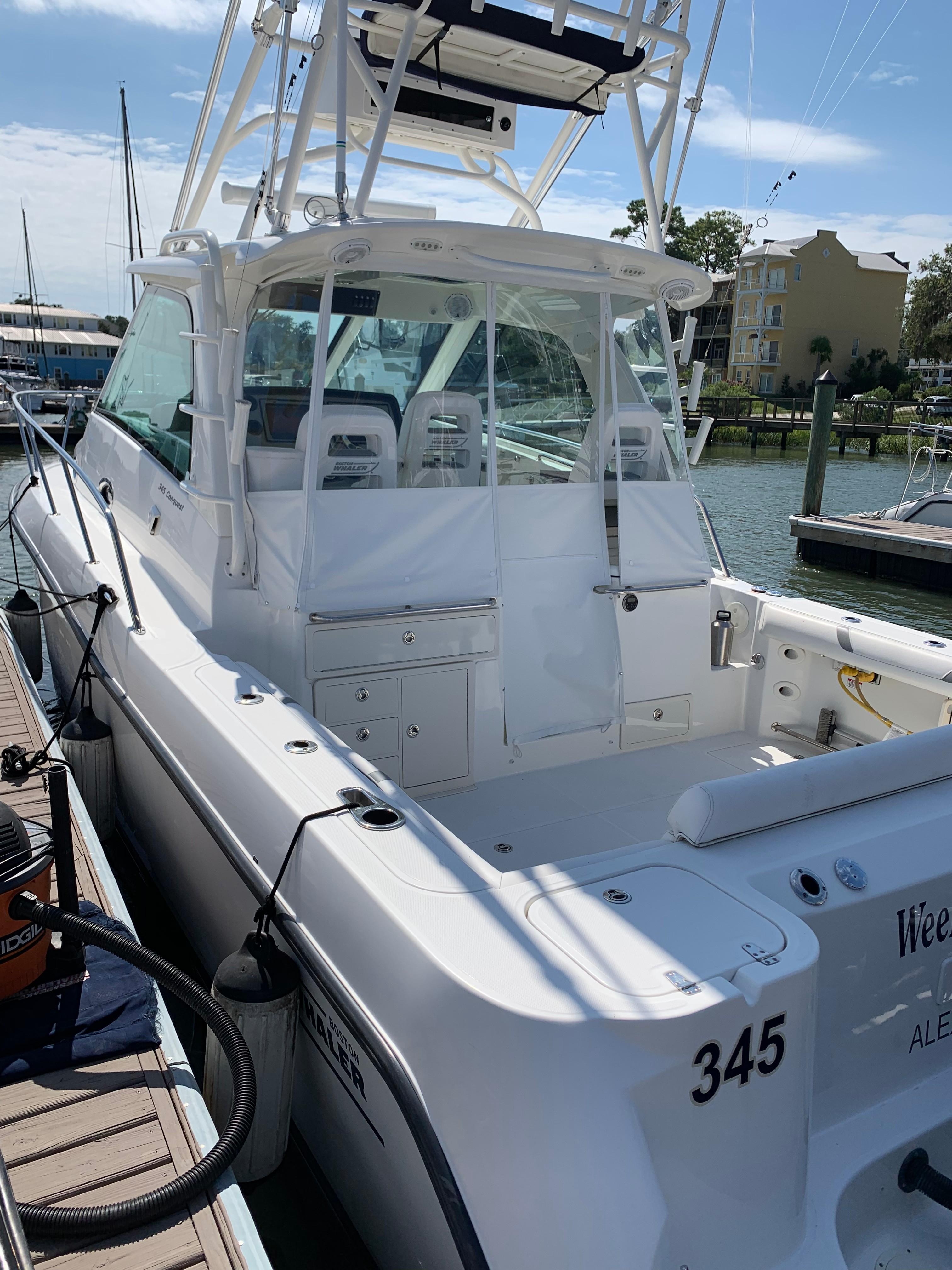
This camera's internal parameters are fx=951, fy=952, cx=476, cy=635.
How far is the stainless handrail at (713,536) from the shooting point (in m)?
4.40

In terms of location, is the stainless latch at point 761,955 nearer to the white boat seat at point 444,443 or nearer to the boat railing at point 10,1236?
the boat railing at point 10,1236

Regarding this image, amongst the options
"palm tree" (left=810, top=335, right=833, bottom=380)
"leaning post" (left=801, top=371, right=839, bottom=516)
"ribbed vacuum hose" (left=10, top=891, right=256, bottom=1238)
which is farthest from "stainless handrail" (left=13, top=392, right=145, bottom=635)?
"palm tree" (left=810, top=335, right=833, bottom=380)

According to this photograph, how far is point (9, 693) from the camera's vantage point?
16.3 ft

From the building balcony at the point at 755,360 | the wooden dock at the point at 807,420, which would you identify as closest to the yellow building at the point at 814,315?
the building balcony at the point at 755,360

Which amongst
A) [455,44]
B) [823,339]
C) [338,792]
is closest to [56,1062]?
[338,792]

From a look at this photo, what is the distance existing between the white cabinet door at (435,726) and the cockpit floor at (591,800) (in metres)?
0.12

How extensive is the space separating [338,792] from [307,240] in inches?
79.1

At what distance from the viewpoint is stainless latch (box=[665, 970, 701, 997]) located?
180 cm

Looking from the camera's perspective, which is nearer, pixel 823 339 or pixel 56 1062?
pixel 56 1062

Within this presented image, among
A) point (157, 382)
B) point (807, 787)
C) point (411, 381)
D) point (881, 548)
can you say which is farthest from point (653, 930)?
point (881, 548)

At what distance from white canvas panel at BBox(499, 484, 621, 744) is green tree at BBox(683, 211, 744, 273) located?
51.0 m

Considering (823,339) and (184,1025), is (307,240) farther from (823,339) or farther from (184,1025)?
(823,339)

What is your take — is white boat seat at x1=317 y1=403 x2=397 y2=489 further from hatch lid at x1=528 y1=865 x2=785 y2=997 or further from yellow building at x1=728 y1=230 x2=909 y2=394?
yellow building at x1=728 y1=230 x2=909 y2=394

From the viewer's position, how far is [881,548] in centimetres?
1460
